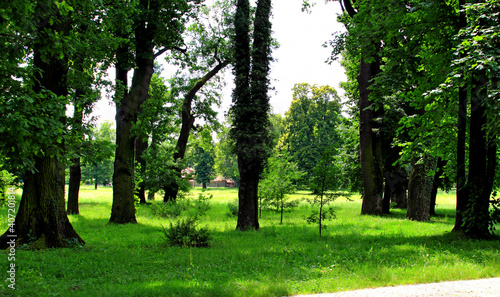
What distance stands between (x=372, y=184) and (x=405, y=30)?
8.88 meters

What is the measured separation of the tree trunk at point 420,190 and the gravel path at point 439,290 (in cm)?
963

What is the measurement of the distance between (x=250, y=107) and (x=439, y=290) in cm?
845

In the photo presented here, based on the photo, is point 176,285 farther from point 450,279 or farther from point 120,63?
point 120,63

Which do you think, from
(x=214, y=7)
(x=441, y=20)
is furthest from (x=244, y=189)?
(x=214, y=7)

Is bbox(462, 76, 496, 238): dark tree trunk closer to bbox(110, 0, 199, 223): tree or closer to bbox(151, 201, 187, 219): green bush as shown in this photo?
bbox(110, 0, 199, 223): tree

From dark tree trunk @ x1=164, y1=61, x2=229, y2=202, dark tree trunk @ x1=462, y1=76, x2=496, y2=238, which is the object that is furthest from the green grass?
dark tree trunk @ x1=164, y1=61, x2=229, y2=202

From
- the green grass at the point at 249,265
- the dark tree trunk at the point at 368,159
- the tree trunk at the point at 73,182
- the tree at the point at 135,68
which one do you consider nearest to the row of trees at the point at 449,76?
the green grass at the point at 249,265

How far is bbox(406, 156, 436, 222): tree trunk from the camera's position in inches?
576

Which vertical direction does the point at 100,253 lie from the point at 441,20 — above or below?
below

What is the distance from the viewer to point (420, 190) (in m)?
15.2

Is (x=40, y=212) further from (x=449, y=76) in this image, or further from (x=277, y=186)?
(x=449, y=76)

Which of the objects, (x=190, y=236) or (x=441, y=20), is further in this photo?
(x=441, y=20)

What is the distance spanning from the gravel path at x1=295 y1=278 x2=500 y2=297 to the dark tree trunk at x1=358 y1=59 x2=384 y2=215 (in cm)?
1184

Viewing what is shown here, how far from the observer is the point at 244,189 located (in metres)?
12.3
